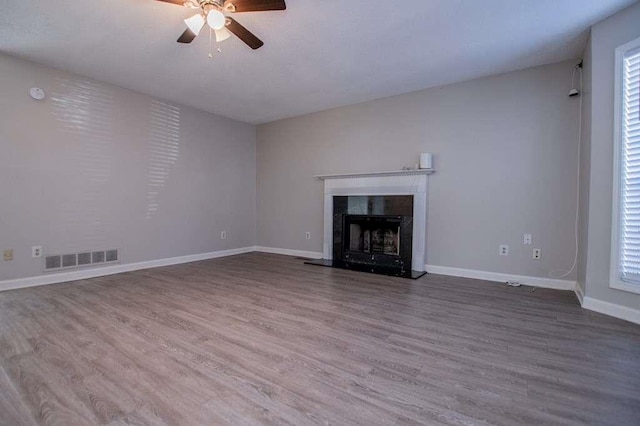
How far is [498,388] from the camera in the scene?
1.41 m

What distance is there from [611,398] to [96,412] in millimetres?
2264

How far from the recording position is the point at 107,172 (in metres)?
3.70

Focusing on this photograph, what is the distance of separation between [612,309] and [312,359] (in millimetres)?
2443

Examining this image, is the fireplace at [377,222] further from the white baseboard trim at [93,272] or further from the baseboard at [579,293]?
the white baseboard trim at [93,272]

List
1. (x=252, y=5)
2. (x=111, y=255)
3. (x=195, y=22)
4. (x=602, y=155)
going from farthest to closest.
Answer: (x=111, y=255) < (x=602, y=155) < (x=195, y=22) < (x=252, y=5)

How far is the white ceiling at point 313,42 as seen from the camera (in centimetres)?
228

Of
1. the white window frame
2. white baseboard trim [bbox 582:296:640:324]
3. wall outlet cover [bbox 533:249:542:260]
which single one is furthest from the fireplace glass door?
the white window frame

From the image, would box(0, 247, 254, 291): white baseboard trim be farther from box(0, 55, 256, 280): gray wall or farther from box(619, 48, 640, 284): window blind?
box(619, 48, 640, 284): window blind

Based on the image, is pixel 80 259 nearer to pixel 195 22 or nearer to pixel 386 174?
pixel 195 22

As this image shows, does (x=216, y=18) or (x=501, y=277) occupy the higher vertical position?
(x=216, y=18)

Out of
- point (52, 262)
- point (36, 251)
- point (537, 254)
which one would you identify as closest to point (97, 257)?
point (52, 262)

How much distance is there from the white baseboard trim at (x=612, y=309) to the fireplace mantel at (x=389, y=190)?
5.38 feet

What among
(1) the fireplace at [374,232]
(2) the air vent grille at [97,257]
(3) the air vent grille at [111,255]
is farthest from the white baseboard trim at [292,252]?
(2) the air vent grille at [97,257]

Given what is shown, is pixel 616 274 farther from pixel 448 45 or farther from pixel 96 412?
pixel 96 412
